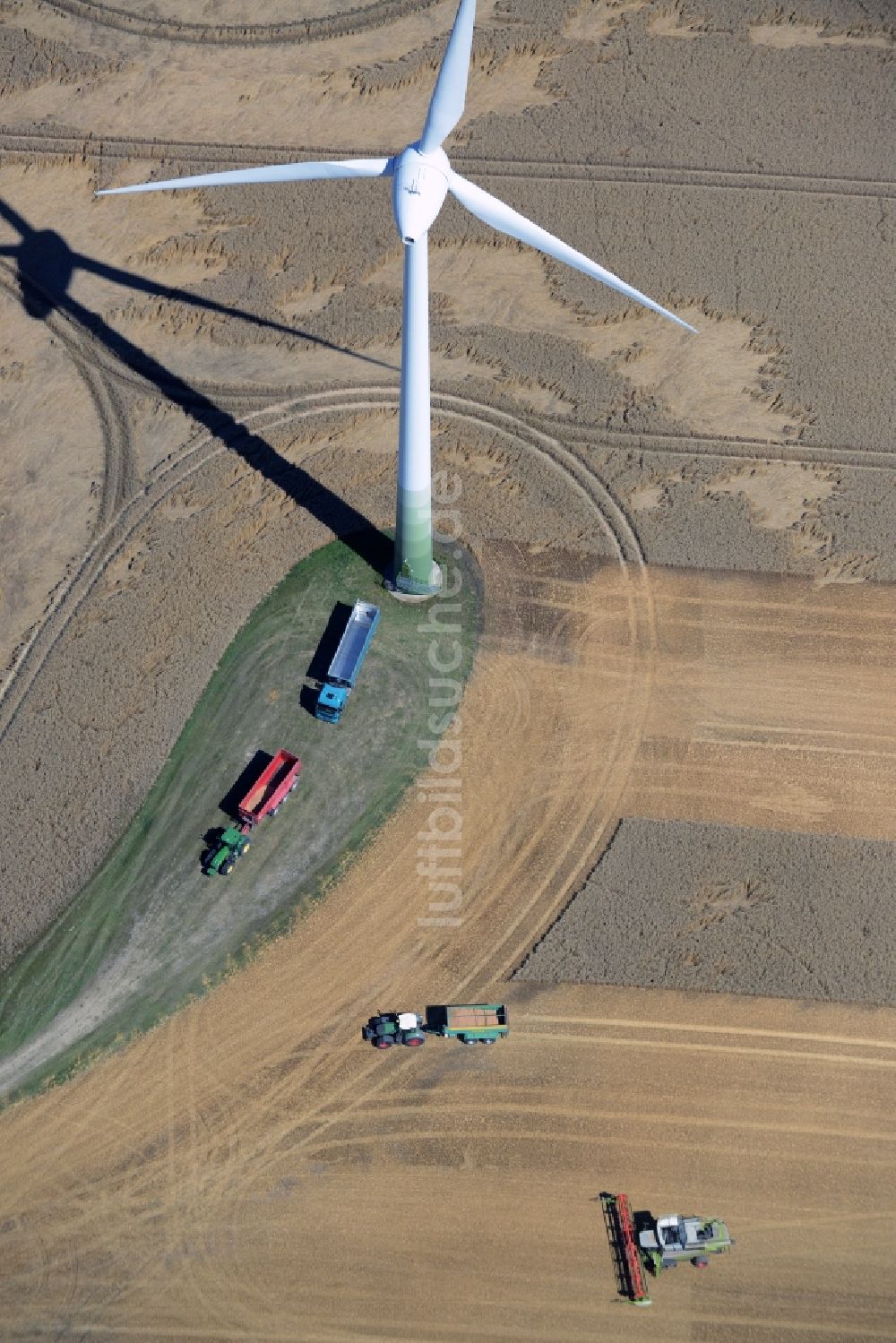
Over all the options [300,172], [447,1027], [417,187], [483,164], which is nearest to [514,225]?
[417,187]

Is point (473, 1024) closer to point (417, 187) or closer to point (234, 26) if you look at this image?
point (417, 187)

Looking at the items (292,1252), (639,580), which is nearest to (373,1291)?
(292,1252)

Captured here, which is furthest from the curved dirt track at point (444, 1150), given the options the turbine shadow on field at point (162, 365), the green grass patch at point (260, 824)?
the turbine shadow on field at point (162, 365)

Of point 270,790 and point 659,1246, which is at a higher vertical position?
point 270,790

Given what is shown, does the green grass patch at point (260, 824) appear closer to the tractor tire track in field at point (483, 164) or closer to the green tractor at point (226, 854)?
the green tractor at point (226, 854)

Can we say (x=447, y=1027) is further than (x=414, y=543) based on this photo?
No

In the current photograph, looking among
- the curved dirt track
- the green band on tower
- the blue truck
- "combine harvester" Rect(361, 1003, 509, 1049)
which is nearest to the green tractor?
the curved dirt track

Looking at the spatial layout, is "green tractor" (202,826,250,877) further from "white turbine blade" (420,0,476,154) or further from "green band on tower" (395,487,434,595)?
"white turbine blade" (420,0,476,154)
